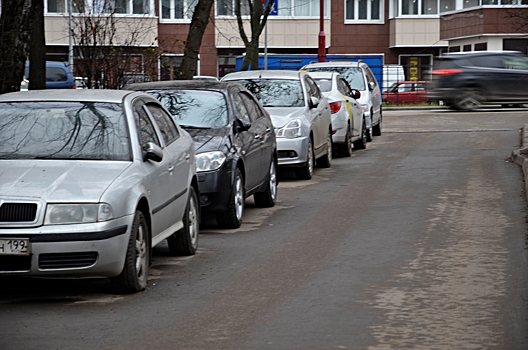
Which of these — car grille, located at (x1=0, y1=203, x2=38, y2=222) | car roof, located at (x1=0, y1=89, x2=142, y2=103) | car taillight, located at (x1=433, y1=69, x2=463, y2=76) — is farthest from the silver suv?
car grille, located at (x1=0, y1=203, x2=38, y2=222)

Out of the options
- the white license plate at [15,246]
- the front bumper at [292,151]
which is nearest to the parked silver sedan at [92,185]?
the white license plate at [15,246]

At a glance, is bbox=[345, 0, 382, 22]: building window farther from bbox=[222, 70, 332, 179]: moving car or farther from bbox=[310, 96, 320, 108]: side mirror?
bbox=[310, 96, 320, 108]: side mirror

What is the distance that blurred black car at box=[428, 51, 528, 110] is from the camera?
33312 millimetres

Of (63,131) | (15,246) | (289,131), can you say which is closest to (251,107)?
(289,131)

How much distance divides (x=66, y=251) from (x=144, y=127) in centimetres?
175

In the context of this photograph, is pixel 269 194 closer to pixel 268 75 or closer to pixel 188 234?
pixel 188 234

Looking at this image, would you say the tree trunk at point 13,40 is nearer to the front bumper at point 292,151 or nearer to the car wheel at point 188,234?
the front bumper at point 292,151

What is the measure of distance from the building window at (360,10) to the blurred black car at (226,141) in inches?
1789

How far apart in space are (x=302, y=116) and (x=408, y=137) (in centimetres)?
961

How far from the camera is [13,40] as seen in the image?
1370 centimetres

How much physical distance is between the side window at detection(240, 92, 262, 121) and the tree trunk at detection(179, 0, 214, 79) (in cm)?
830

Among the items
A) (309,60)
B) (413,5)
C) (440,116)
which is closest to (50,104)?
(440,116)

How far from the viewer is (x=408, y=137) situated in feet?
81.3

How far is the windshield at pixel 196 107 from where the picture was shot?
11602mm
